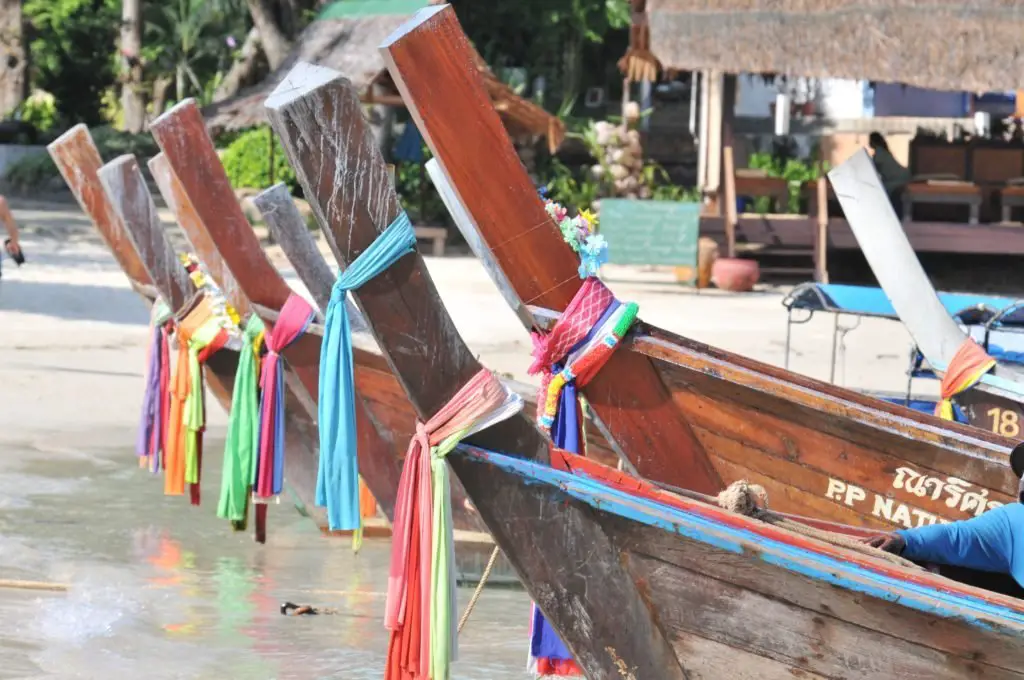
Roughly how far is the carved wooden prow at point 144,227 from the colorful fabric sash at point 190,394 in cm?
21

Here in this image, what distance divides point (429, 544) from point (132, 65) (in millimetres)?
28962

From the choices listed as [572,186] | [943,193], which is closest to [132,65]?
[572,186]

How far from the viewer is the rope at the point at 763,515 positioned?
448cm

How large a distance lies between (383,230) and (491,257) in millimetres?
1354

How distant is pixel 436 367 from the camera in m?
4.24

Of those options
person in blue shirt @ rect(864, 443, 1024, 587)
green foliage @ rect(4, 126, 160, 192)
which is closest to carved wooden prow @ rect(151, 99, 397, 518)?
person in blue shirt @ rect(864, 443, 1024, 587)

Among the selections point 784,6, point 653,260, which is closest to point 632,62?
point 653,260

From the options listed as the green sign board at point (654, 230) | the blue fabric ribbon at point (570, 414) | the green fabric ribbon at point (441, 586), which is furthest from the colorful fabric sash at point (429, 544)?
the green sign board at point (654, 230)

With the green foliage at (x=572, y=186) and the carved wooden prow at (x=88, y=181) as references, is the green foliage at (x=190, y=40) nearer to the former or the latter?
the green foliage at (x=572, y=186)

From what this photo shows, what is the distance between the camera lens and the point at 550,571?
4293 mm

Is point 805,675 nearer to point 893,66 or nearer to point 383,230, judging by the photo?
point 383,230

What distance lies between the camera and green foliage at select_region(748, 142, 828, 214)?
19.3 m

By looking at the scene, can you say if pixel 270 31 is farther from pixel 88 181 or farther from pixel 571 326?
pixel 571 326

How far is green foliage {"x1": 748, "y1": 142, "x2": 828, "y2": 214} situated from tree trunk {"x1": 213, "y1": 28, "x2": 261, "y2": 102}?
11.9m
